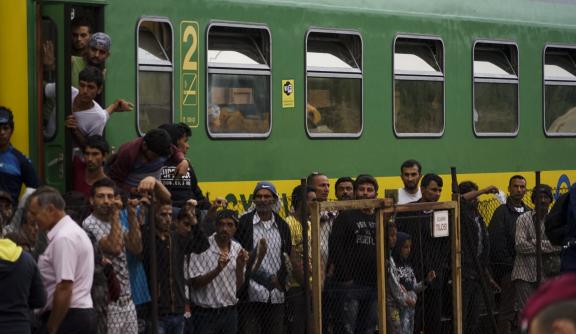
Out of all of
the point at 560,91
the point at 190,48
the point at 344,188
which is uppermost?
the point at 190,48

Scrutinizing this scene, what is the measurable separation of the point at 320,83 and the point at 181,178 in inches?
100

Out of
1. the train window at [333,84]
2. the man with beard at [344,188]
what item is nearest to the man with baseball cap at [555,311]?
the man with beard at [344,188]

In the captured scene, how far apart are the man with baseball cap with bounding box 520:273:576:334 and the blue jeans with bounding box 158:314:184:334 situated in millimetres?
6138

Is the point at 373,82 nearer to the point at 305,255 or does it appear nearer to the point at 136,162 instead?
the point at 305,255

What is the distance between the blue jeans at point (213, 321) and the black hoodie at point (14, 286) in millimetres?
2528

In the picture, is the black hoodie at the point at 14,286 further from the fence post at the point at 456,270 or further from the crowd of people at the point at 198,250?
the fence post at the point at 456,270

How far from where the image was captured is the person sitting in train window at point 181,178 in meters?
10.6

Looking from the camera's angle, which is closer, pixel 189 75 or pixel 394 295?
pixel 394 295

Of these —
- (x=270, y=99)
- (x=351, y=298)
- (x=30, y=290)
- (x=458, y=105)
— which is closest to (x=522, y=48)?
(x=458, y=105)

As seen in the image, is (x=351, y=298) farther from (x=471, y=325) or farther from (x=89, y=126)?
(x=89, y=126)

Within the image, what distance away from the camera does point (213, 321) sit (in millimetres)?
9594

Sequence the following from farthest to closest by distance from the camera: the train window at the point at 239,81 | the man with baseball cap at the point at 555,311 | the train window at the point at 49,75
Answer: the train window at the point at 239,81, the train window at the point at 49,75, the man with baseball cap at the point at 555,311

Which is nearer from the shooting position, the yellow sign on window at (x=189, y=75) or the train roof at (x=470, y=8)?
the yellow sign on window at (x=189, y=75)

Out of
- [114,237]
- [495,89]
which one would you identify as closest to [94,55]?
[114,237]
